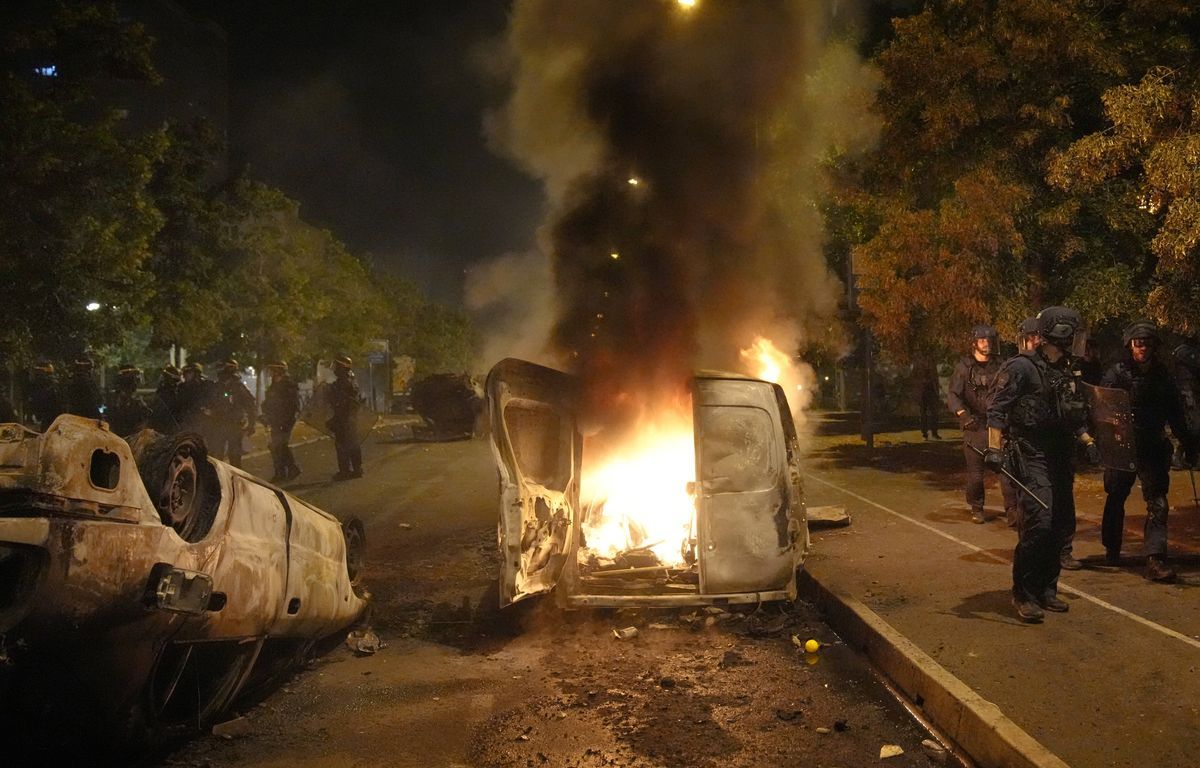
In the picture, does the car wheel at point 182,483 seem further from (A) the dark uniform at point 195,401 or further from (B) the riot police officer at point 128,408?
(A) the dark uniform at point 195,401

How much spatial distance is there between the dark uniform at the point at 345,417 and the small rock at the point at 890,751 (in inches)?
446

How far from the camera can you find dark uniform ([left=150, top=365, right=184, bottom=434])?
13.3 m

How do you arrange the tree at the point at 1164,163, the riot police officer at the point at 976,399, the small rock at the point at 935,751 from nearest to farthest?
the small rock at the point at 935,751
the tree at the point at 1164,163
the riot police officer at the point at 976,399

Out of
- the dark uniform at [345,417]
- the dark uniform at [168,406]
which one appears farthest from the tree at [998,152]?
the dark uniform at [168,406]

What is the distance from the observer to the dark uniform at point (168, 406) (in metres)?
13.3

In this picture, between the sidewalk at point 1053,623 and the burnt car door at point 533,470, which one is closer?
the sidewalk at point 1053,623

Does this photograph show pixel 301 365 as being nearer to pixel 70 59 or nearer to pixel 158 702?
pixel 70 59

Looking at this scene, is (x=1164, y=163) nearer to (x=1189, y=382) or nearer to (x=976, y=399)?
(x=1189, y=382)

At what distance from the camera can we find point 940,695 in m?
4.70

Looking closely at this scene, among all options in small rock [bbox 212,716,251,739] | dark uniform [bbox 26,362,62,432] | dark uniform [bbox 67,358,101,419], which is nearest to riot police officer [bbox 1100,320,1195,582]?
small rock [bbox 212,716,251,739]

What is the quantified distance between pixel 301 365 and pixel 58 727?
37367mm

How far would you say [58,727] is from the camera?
3701 millimetres

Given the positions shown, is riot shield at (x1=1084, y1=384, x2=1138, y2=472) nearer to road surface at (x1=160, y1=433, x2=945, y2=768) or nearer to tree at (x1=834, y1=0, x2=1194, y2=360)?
road surface at (x1=160, y1=433, x2=945, y2=768)

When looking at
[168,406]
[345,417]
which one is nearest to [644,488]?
[345,417]
